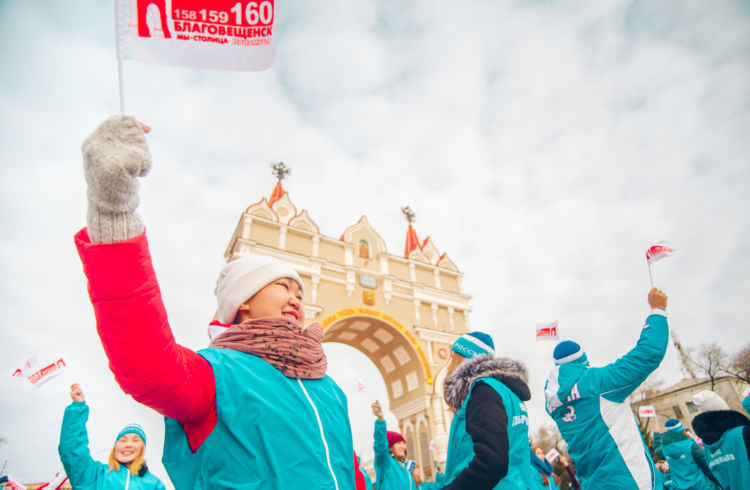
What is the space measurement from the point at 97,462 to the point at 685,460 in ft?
19.6

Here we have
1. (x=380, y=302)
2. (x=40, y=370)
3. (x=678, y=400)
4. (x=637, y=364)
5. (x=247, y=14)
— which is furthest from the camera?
(x=678, y=400)

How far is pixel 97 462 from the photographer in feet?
9.79

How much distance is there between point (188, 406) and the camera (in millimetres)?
1050

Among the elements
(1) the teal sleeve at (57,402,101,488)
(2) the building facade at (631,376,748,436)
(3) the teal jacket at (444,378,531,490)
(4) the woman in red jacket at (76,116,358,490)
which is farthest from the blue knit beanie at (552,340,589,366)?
(2) the building facade at (631,376,748,436)

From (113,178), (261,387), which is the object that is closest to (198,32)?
(113,178)

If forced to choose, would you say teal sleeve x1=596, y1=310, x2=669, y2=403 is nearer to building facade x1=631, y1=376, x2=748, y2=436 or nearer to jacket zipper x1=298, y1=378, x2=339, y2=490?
jacket zipper x1=298, y1=378, x2=339, y2=490

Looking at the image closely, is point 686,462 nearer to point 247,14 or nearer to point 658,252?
point 658,252

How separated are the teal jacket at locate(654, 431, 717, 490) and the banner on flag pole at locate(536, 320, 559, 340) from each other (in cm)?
397

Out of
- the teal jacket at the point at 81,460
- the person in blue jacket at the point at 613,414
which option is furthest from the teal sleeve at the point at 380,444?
the teal jacket at the point at 81,460

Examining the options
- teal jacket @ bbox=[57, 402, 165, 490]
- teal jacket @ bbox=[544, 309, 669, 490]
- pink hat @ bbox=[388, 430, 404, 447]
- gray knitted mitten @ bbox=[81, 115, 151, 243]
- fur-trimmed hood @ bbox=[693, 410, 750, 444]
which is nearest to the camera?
gray knitted mitten @ bbox=[81, 115, 151, 243]

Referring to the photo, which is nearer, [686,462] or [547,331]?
[686,462]

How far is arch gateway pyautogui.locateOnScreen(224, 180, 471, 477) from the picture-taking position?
14945 millimetres

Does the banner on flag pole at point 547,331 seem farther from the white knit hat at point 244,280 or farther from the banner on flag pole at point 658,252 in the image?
the white knit hat at point 244,280

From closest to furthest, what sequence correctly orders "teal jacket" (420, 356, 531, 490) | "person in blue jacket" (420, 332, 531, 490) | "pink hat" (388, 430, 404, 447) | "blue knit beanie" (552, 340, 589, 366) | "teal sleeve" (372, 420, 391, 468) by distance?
"person in blue jacket" (420, 332, 531, 490)
"teal jacket" (420, 356, 531, 490)
"blue knit beanie" (552, 340, 589, 366)
"teal sleeve" (372, 420, 391, 468)
"pink hat" (388, 430, 404, 447)
